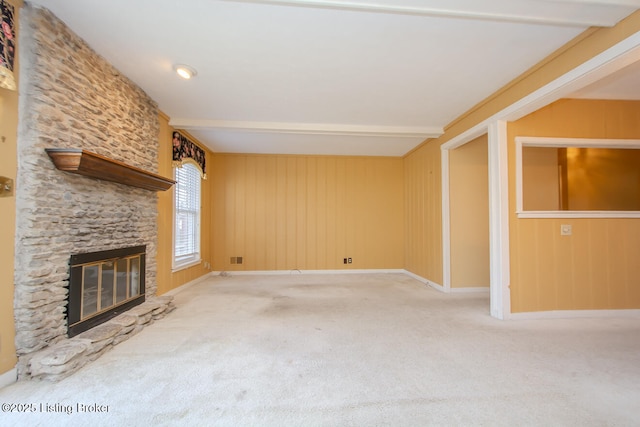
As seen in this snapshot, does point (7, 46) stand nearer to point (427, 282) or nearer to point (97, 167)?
point (97, 167)

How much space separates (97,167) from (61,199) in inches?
13.1

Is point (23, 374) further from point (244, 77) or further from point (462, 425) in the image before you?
point (244, 77)

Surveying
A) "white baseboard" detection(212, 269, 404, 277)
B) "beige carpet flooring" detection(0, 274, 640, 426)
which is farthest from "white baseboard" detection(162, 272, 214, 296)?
"beige carpet flooring" detection(0, 274, 640, 426)

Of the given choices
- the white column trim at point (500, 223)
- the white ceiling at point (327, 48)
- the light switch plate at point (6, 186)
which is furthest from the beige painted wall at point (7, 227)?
the white column trim at point (500, 223)

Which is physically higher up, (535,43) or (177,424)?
(535,43)

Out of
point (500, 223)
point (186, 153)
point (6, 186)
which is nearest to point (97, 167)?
point (6, 186)

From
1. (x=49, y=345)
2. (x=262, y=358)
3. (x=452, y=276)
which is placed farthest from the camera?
(x=452, y=276)

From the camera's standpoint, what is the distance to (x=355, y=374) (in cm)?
189

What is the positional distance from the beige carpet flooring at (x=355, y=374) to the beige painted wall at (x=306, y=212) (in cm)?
262

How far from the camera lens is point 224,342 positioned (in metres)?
2.41

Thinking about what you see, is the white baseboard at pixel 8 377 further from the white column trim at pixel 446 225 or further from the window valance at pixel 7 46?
the white column trim at pixel 446 225

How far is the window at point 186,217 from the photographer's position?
14.0 ft

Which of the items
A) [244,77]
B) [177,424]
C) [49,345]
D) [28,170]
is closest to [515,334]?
[177,424]

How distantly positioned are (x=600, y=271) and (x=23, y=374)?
16.9 ft
